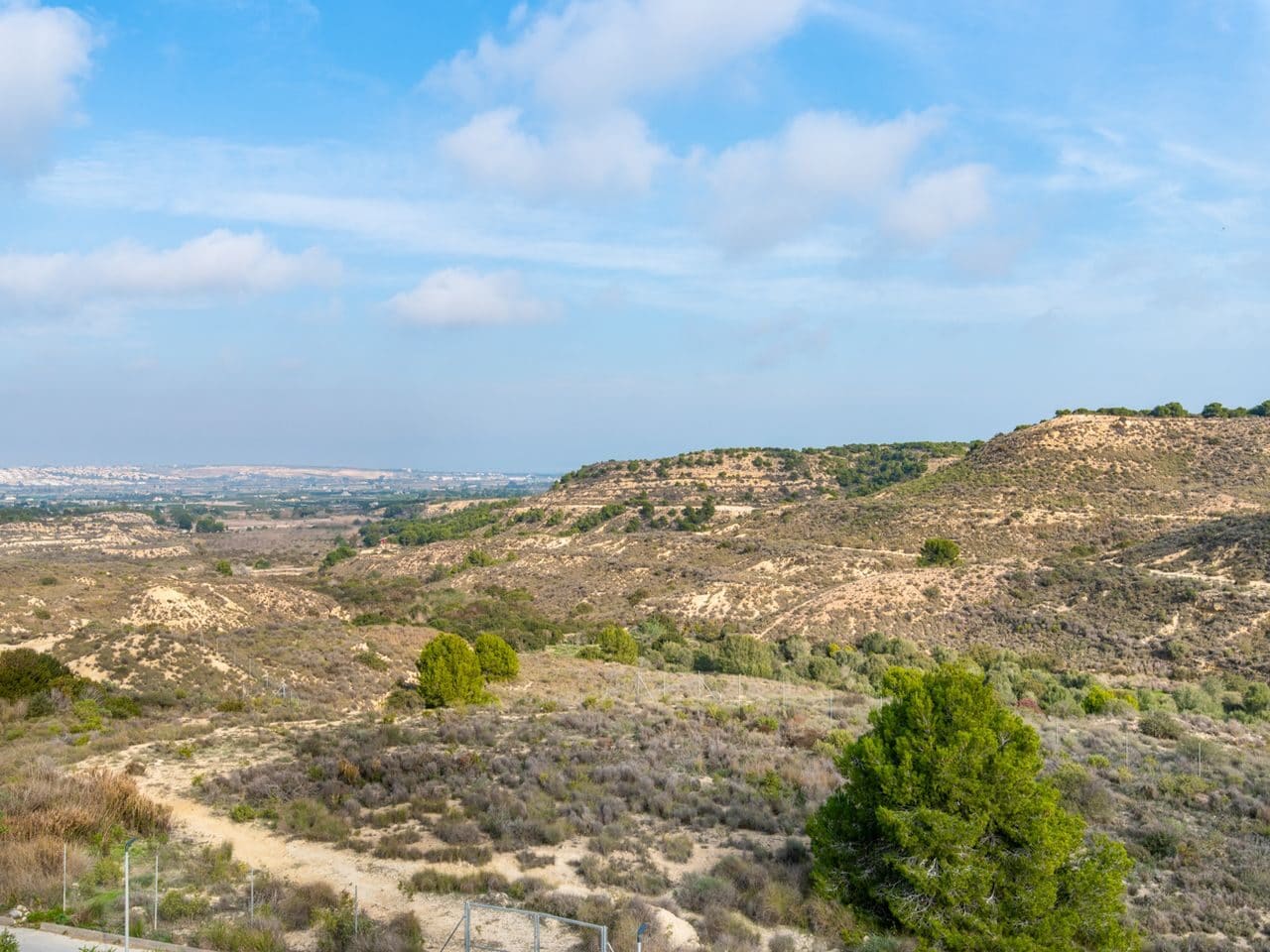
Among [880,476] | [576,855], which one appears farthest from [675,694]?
[880,476]

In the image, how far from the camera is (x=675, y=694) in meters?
25.0

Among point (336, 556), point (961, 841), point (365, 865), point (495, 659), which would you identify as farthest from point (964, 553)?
point (336, 556)

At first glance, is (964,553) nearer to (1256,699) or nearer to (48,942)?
(1256,699)

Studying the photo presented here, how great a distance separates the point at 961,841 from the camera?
948 cm

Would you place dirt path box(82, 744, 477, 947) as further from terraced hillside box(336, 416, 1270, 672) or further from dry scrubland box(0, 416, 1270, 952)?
terraced hillside box(336, 416, 1270, 672)

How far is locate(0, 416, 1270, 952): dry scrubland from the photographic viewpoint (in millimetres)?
10867

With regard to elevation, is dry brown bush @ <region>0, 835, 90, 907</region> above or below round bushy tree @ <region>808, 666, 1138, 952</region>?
below

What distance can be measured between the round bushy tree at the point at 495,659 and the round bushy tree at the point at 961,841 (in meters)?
17.2

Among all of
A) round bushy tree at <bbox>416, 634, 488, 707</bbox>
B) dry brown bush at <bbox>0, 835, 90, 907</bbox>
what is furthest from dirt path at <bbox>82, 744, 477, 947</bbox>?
round bushy tree at <bbox>416, 634, 488, 707</bbox>

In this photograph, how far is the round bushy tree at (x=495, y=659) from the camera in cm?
2630

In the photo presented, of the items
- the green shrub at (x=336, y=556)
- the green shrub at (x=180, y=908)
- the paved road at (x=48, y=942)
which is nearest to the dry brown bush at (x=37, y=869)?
the paved road at (x=48, y=942)

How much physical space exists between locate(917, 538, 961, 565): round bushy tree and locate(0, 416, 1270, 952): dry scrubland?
1667 millimetres

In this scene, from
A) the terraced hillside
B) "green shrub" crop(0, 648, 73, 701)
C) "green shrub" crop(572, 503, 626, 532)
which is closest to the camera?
"green shrub" crop(0, 648, 73, 701)

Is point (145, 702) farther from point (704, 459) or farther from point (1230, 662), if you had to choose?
point (704, 459)
